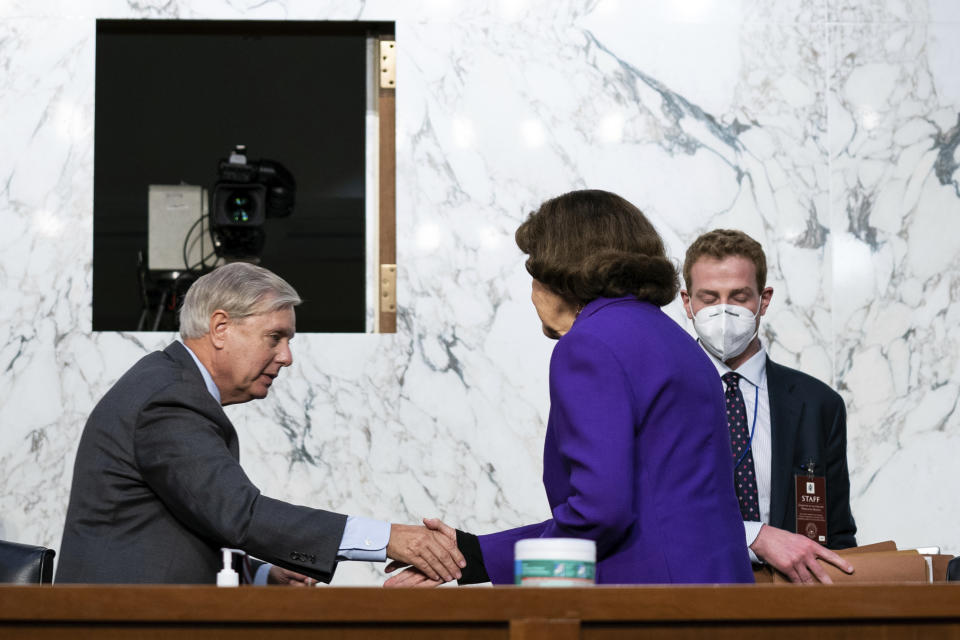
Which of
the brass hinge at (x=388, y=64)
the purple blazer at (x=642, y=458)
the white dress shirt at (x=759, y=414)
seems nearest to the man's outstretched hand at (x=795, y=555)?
the white dress shirt at (x=759, y=414)

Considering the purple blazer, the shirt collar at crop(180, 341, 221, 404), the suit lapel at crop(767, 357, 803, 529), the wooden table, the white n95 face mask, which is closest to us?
the wooden table

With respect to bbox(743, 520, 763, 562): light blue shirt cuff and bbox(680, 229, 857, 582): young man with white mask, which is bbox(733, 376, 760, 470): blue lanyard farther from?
bbox(743, 520, 763, 562): light blue shirt cuff

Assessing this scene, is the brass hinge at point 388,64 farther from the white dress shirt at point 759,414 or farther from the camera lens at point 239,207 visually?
the white dress shirt at point 759,414

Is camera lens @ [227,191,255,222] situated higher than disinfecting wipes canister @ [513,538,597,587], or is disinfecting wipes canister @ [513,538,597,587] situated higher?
camera lens @ [227,191,255,222]

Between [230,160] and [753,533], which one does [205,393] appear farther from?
[230,160]

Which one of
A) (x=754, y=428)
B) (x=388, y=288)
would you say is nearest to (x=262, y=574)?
(x=754, y=428)

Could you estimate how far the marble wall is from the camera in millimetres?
4016

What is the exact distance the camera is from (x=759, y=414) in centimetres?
297

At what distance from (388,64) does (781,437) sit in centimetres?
209

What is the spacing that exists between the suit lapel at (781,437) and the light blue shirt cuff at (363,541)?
0.88 m

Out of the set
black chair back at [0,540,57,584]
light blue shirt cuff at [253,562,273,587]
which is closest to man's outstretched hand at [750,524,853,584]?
light blue shirt cuff at [253,562,273,587]

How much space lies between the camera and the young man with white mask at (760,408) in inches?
112

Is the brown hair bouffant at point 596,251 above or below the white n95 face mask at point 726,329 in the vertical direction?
above

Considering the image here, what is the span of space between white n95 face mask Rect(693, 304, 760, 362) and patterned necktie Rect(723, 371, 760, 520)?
0.33 feet
